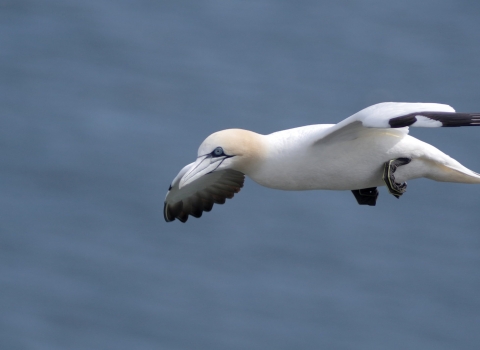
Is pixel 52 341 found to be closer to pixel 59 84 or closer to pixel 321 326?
pixel 321 326

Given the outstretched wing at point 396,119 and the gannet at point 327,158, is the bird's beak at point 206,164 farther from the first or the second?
the outstretched wing at point 396,119

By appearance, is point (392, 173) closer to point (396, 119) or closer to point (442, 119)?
point (442, 119)

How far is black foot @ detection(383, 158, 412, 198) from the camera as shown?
1015 cm

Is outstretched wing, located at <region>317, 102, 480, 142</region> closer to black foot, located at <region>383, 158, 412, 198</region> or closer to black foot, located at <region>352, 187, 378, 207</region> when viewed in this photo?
black foot, located at <region>383, 158, 412, 198</region>

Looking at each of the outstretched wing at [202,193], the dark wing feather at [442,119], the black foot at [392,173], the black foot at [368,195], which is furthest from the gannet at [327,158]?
the outstretched wing at [202,193]

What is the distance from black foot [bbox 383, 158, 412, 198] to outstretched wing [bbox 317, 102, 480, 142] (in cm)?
46

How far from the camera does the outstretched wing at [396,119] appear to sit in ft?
30.3

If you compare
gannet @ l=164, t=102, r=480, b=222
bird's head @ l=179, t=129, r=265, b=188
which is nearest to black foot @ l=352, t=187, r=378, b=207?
gannet @ l=164, t=102, r=480, b=222

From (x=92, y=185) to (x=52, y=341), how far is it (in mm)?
3920

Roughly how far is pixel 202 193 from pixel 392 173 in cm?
247

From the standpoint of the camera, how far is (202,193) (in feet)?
39.0

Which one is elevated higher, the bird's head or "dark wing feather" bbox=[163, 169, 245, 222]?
"dark wing feather" bbox=[163, 169, 245, 222]

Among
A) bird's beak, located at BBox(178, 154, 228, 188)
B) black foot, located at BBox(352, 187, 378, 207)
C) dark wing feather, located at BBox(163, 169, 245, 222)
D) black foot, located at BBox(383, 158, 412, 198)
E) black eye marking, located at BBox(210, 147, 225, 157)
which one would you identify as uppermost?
dark wing feather, located at BBox(163, 169, 245, 222)

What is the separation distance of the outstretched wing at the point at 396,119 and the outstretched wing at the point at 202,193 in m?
1.90
